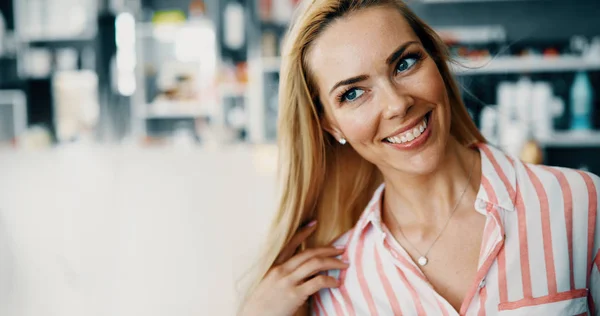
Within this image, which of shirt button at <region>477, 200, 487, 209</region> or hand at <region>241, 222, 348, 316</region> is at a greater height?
shirt button at <region>477, 200, 487, 209</region>

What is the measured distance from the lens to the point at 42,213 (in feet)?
5.85

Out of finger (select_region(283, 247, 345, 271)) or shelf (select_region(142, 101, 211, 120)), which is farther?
shelf (select_region(142, 101, 211, 120))

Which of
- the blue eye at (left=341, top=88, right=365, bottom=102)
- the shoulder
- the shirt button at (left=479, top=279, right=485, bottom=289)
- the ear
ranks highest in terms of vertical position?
the blue eye at (left=341, top=88, right=365, bottom=102)

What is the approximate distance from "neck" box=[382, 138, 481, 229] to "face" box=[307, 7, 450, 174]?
0.09 meters

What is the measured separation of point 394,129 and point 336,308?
0.45m

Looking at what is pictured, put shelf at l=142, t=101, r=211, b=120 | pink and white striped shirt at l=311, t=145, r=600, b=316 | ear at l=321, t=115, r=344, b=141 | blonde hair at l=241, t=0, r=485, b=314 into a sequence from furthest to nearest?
shelf at l=142, t=101, r=211, b=120, ear at l=321, t=115, r=344, b=141, blonde hair at l=241, t=0, r=485, b=314, pink and white striped shirt at l=311, t=145, r=600, b=316

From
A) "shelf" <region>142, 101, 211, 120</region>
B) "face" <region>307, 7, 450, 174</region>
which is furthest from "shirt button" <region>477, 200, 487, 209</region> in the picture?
"shelf" <region>142, 101, 211, 120</region>

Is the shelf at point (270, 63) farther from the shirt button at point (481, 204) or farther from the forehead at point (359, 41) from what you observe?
the shirt button at point (481, 204)

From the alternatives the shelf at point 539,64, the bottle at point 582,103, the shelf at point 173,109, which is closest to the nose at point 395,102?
the shelf at point 539,64

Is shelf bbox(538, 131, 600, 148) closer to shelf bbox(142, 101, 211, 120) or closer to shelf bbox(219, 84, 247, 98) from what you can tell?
shelf bbox(219, 84, 247, 98)

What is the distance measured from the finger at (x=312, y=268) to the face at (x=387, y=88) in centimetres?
27

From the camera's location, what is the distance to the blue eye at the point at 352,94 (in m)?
1.11

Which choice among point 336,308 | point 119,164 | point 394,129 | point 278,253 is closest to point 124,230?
point 119,164

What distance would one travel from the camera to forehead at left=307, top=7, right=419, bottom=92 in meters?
1.07
